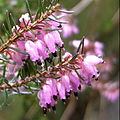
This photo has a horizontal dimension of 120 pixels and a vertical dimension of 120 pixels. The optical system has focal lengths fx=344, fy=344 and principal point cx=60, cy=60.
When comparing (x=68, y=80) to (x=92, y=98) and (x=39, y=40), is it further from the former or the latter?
(x=92, y=98)

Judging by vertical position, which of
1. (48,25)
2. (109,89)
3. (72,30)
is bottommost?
(48,25)

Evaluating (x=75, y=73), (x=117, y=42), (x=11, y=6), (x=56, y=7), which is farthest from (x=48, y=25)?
(x=117, y=42)

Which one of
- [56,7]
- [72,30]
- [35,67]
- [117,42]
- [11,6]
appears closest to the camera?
[56,7]

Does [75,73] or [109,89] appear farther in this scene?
[109,89]

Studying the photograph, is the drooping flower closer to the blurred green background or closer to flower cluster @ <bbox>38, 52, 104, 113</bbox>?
flower cluster @ <bbox>38, 52, 104, 113</bbox>

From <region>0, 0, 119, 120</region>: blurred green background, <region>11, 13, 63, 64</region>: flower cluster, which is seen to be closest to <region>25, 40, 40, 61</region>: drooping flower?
<region>11, 13, 63, 64</region>: flower cluster

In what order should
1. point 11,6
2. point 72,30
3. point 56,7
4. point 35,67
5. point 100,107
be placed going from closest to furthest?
point 56,7 < point 35,67 < point 11,6 < point 72,30 < point 100,107

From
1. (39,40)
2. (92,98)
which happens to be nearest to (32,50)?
(39,40)

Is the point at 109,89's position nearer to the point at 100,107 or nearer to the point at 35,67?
the point at 100,107
